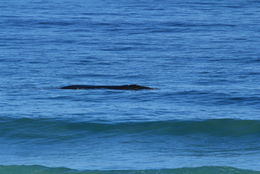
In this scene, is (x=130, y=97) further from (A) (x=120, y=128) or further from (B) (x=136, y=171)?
(B) (x=136, y=171)

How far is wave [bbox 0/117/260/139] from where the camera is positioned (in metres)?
17.5

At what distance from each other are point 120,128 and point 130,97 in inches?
145

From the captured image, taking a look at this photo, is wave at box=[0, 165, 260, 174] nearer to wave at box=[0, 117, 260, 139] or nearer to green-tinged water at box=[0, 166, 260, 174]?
green-tinged water at box=[0, 166, 260, 174]

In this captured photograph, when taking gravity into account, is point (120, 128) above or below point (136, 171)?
below

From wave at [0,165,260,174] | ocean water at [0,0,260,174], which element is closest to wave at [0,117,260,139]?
ocean water at [0,0,260,174]

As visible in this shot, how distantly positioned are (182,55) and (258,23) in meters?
11.5

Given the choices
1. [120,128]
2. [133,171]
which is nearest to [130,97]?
[120,128]

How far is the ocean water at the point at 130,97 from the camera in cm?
1543

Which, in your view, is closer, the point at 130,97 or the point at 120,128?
the point at 120,128

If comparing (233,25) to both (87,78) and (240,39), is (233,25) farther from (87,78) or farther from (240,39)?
(87,78)

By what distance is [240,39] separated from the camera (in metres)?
35.9

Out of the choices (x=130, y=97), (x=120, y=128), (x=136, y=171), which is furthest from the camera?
(x=130, y=97)

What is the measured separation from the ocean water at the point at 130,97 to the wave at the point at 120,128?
0.02m

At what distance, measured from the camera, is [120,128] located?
1778 centimetres
